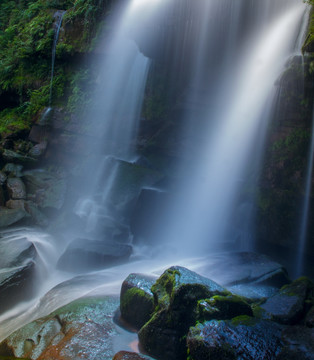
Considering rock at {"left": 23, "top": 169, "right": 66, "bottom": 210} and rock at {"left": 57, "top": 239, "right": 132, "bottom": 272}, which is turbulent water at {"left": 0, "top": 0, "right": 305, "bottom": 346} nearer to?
rock at {"left": 57, "top": 239, "right": 132, "bottom": 272}

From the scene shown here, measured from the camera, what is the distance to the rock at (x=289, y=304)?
410 centimetres

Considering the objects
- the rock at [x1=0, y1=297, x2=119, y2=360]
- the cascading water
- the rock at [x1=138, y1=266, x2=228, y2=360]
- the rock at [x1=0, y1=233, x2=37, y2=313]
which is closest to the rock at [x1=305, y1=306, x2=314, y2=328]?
the rock at [x1=138, y1=266, x2=228, y2=360]

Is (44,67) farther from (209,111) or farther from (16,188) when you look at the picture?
(209,111)

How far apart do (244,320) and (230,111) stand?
7707mm

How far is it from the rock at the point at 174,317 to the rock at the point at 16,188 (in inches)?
286

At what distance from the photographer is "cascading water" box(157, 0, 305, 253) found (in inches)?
345

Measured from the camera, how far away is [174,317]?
12.1ft

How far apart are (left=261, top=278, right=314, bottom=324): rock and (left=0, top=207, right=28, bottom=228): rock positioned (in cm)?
718

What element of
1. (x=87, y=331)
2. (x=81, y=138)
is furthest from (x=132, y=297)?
(x=81, y=138)

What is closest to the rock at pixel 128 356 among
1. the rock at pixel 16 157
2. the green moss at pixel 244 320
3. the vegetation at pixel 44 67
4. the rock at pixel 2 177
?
the green moss at pixel 244 320

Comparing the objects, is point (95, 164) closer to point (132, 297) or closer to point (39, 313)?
point (39, 313)

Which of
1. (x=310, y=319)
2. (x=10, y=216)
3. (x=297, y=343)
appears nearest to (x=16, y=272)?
(x=10, y=216)

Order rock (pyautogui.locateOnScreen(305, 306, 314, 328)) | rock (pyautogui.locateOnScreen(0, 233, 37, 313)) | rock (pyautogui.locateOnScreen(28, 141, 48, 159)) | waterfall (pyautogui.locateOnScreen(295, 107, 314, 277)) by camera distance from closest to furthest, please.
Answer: rock (pyautogui.locateOnScreen(305, 306, 314, 328)) → rock (pyautogui.locateOnScreen(0, 233, 37, 313)) → waterfall (pyautogui.locateOnScreen(295, 107, 314, 277)) → rock (pyautogui.locateOnScreen(28, 141, 48, 159))

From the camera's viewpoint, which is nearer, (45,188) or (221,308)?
(221,308)
